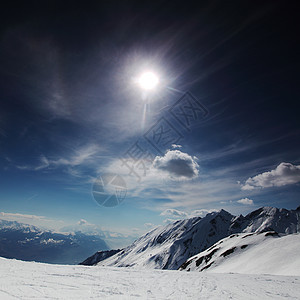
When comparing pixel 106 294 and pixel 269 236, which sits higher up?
pixel 269 236

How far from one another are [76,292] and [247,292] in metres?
12.1

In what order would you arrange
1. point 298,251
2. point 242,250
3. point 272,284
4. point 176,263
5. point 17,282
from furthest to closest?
point 176,263 < point 242,250 < point 298,251 < point 272,284 < point 17,282

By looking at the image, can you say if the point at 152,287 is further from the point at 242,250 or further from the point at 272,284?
the point at 242,250

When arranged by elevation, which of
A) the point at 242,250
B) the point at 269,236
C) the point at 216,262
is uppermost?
the point at 269,236

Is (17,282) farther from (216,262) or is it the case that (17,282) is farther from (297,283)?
(216,262)

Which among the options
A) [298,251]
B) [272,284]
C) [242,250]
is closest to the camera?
[272,284]

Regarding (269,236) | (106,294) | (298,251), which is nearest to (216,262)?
(269,236)

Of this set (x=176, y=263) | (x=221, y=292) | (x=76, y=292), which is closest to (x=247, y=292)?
(x=221, y=292)

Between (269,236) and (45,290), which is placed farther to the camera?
(269,236)

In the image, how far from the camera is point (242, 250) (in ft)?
166

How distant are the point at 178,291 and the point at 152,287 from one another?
1.93 meters

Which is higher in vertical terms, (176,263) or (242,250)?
(242,250)

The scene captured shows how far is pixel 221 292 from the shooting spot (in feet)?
38.8

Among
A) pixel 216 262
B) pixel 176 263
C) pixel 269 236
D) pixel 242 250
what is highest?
pixel 269 236
